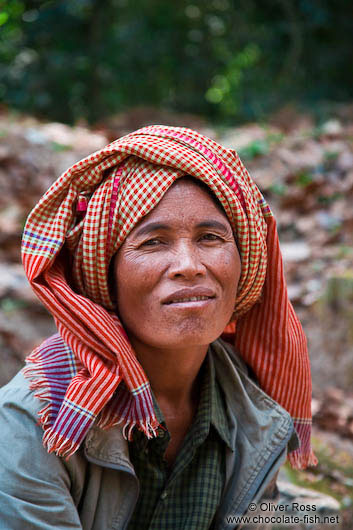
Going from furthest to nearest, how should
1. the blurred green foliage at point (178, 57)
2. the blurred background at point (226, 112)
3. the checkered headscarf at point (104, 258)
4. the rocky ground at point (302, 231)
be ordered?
the blurred green foliage at point (178, 57) < the blurred background at point (226, 112) < the rocky ground at point (302, 231) < the checkered headscarf at point (104, 258)

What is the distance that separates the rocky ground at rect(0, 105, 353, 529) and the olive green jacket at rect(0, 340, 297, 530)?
3.85 ft

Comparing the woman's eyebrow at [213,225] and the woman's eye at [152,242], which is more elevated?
the woman's eyebrow at [213,225]

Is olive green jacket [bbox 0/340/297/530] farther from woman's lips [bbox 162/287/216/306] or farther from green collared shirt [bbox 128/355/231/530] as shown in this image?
woman's lips [bbox 162/287/216/306]

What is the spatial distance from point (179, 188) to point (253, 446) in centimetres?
104

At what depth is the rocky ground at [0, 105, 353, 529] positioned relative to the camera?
13.3 feet

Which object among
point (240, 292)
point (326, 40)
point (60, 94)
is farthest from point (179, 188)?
point (326, 40)

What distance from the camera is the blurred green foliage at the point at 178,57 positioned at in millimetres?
8547

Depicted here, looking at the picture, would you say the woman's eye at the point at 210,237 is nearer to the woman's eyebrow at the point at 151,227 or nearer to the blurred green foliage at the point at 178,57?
the woman's eyebrow at the point at 151,227

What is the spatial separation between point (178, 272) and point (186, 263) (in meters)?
0.04

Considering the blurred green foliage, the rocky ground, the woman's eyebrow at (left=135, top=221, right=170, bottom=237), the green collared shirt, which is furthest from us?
the blurred green foliage

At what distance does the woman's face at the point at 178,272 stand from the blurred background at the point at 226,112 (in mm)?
1848

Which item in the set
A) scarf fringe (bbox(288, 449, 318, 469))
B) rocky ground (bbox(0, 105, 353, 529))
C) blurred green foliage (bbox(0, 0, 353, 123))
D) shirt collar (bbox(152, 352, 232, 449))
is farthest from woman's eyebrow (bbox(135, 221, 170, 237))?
blurred green foliage (bbox(0, 0, 353, 123))

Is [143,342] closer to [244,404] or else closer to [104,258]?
[104,258]

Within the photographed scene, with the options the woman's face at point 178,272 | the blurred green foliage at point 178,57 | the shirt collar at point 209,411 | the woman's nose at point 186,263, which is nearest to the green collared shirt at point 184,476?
the shirt collar at point 209,411
